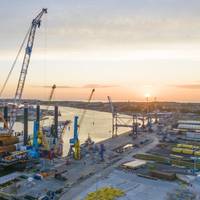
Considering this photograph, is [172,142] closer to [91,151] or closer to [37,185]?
[91,151]

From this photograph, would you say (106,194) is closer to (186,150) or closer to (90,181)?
(90,181)

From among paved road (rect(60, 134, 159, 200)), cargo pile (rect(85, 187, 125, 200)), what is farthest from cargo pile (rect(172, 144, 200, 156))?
cargo pile (rect(85, 187, 125, 200))

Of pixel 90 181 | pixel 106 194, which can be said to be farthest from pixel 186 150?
pixel 106 194

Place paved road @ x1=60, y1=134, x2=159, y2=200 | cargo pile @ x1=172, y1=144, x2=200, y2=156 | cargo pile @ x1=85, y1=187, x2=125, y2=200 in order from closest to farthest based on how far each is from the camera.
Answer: cargo pile @ x1=85, y1=187, x2=125, y2=200, paved road @ x1=60, y1=134, x2=159, y2=200, cargo pile @ x1=172, y1=144, x2=200, y2=156

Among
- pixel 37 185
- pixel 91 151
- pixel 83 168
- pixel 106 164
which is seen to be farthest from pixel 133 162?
pixel 37 185

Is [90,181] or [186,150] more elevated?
[186,150]

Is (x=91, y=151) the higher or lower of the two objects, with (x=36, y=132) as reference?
lower

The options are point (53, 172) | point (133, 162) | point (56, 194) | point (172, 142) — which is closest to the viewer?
point (56, 194)

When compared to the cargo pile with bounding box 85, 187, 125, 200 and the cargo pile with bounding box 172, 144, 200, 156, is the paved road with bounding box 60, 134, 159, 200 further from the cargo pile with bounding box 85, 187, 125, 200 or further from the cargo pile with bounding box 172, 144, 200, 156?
the cargo pile with bounding box 172, 144, 200, 156

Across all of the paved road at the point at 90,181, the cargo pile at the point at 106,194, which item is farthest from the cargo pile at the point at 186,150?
the cargo pile at the point at 106,194

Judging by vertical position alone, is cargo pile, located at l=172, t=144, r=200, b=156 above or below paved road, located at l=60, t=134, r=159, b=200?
above

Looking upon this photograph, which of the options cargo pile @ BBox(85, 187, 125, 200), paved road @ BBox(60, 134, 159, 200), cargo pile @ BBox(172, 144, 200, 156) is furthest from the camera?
cargo pile @ BBox(172, 144, 200, 156)
